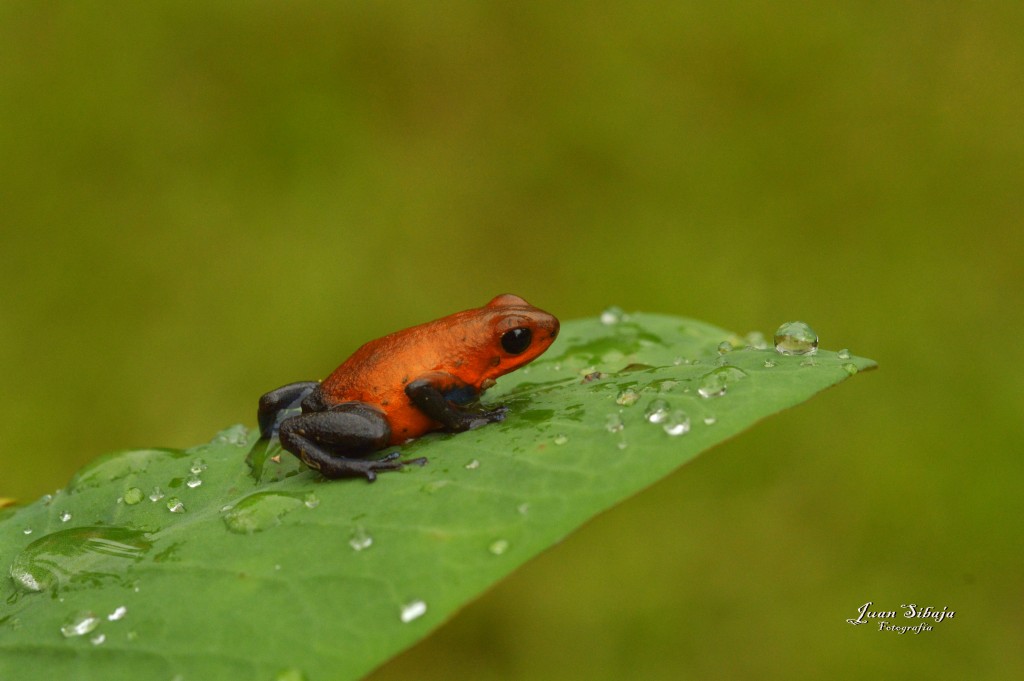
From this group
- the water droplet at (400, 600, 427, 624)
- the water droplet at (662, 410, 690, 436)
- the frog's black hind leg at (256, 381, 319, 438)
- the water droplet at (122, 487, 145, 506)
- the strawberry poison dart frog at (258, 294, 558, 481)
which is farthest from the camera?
the frog's black hind leg at (256, 381, 319, 438)

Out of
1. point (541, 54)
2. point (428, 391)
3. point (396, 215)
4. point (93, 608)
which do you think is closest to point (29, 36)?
point (396, 215)

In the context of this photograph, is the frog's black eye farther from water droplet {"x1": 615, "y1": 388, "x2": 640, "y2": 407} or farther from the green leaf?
water droplet {"x1": 615, "y1": 388, "x2": 640, "y2": 407}

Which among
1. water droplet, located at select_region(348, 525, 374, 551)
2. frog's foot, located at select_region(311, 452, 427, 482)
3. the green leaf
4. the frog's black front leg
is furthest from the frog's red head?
water droplet, located at select_region(348, 525, 374, 551)

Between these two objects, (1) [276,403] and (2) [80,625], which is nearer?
(2) [80,625]

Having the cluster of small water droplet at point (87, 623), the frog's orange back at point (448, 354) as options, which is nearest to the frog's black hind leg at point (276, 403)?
the frog's orange back at point (448, 354)

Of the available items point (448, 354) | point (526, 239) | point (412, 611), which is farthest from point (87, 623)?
point (526, 239)

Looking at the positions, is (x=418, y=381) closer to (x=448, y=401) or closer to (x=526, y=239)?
(x=448, y=401)
